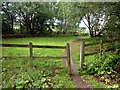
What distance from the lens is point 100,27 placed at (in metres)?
4.11

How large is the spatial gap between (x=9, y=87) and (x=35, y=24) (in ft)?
4.02

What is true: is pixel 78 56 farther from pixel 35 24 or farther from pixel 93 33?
pixel 35 24

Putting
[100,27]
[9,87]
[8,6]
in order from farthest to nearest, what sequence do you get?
[100,27] < [8,6] < [9,87]

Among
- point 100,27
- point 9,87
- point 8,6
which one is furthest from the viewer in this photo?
point 100,27

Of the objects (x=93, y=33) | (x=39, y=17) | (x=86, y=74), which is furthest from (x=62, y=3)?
(x=86, y=74)

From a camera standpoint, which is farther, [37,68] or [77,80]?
[37,68]

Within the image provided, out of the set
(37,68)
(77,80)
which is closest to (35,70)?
(37,68)

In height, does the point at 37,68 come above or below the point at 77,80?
above

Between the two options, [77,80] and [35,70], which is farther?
[35,70]

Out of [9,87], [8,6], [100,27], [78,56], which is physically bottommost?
[9,87]

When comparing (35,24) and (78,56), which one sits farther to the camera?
(78,56)

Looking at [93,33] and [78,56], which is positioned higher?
[93,33]

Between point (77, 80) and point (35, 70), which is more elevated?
point (35, 70)

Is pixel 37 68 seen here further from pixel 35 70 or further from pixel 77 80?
pixel 77 80
